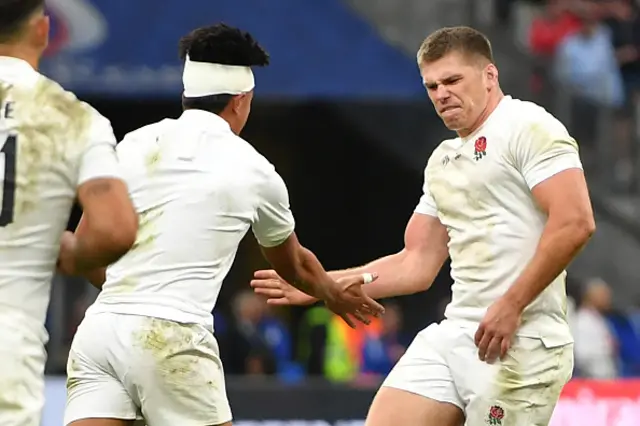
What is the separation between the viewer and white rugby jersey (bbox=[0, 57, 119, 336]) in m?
4.70

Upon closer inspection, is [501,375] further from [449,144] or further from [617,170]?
[617,170]

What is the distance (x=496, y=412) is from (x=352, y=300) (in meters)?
0.89

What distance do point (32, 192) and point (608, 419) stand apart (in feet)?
24.0

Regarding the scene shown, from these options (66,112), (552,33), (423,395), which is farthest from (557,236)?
(552,33)

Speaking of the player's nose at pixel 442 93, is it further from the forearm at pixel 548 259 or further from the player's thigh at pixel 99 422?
the player's thigh at pixel 99 422

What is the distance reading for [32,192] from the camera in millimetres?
4703

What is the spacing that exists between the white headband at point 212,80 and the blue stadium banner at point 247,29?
9.24 m

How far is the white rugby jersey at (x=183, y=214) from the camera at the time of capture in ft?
19.0

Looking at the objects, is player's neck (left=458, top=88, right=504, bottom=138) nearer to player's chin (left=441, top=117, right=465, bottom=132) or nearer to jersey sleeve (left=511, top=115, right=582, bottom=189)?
player's chin (left=441, top=117, right=465, bottom=132)

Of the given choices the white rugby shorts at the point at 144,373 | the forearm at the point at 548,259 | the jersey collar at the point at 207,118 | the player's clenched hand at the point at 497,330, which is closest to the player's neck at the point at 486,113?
the forearm at the point at 548,259

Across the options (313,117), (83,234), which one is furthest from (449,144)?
(313,117)

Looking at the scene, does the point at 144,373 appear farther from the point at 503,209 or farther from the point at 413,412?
the point at 503,209

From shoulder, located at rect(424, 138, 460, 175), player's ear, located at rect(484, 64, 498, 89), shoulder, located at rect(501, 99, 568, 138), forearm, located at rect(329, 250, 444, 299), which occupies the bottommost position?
forearm, located at rect(329, 250, 444, 299)

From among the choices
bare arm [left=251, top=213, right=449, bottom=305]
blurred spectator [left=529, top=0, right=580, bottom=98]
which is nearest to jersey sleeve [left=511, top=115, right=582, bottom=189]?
bare arm [left=251, top=213, right=449, bottom=305]
